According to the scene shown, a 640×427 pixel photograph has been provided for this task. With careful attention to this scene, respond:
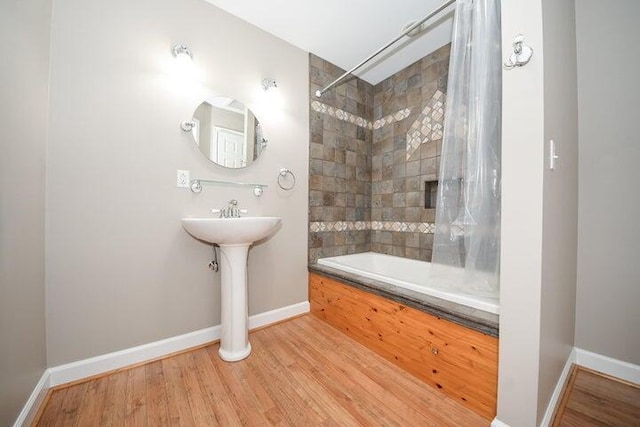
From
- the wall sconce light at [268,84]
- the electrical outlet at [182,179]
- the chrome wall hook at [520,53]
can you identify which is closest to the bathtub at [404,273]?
the chrome wall hook at [520,53]

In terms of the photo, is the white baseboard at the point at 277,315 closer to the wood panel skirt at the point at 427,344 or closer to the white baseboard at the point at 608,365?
the wood panel skirt at the point at 427,344

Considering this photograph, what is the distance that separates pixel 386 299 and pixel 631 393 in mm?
1252

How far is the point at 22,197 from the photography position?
3.22ft

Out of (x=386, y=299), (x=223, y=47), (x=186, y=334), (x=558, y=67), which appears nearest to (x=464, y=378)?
(x=386, y=299)

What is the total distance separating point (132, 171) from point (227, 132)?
24.8 inches

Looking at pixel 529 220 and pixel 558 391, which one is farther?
pixel 558 391

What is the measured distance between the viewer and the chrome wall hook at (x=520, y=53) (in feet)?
2.88

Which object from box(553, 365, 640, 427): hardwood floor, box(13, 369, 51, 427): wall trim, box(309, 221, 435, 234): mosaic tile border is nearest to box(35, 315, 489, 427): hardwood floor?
box(13, 369, 51, 427): wall trim

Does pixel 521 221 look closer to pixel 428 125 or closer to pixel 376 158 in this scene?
pixel 428 125

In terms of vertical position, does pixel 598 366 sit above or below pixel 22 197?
below

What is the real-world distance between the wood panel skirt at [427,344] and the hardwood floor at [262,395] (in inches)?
2.5

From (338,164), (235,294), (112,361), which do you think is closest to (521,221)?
(235,294)

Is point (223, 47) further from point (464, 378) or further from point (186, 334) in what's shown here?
point (464, 378)

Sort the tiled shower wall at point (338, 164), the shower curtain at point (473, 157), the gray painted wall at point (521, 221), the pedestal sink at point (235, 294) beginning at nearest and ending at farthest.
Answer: the gray painted wall at point (521, 221) < the shower curtain at point (473, 157) < the pedestal sink at point (235, 294) < the tiled shower wall at point (338, 164)
